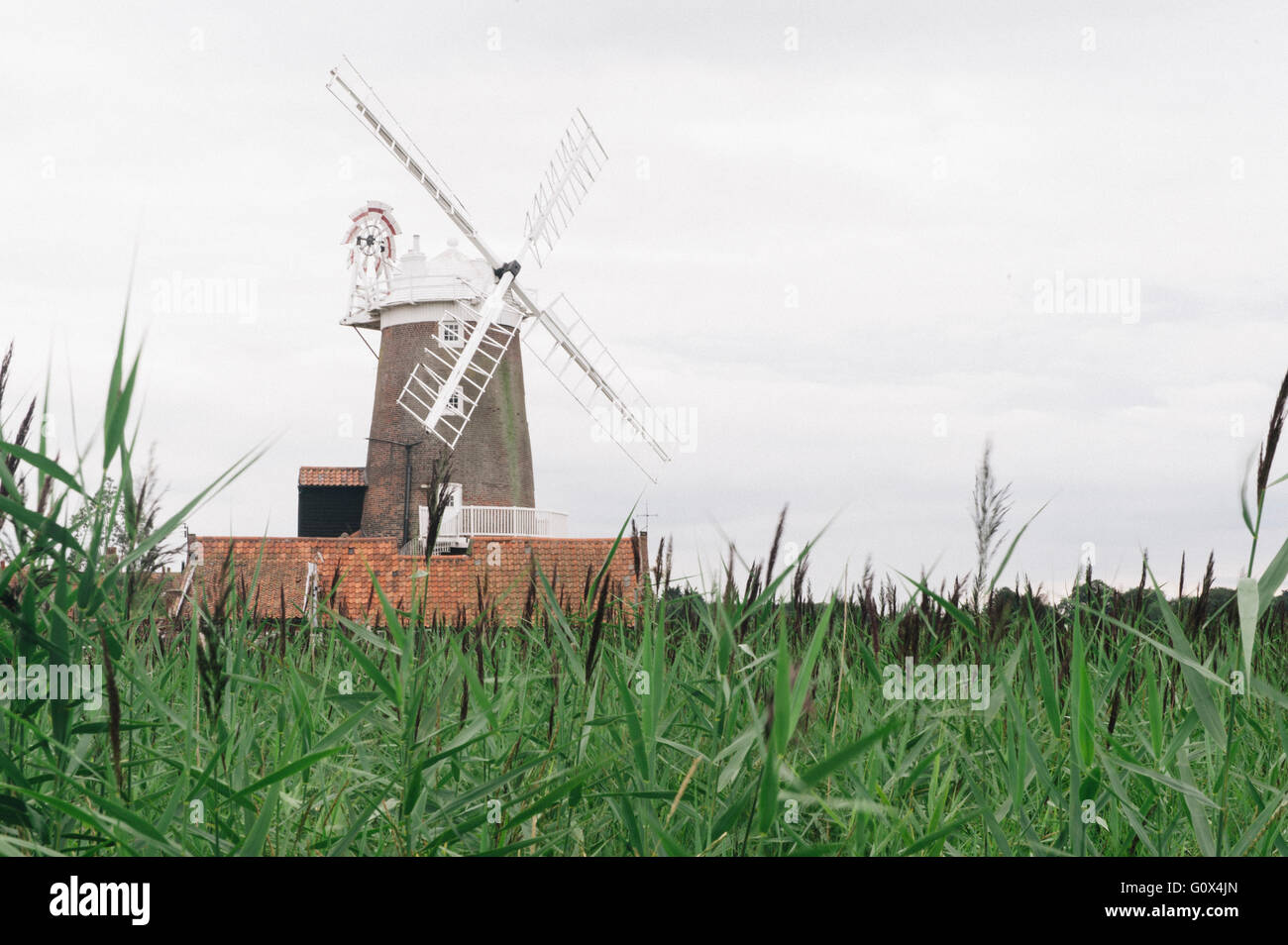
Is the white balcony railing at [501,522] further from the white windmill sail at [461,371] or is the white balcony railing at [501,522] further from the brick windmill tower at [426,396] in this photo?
the white windmill sail at [461,371]

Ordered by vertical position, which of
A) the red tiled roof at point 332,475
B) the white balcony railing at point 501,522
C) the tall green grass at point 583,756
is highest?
the red tiled roof at point 332,475

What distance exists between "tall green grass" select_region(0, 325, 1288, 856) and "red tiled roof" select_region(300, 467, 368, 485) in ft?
80.1

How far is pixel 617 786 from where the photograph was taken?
1749 millimetres

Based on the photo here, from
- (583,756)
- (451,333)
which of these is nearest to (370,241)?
(451,333)

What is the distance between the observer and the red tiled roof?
25.5 metres

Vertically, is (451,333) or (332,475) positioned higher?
(451,333)

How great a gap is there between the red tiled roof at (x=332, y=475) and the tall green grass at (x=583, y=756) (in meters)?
24.4

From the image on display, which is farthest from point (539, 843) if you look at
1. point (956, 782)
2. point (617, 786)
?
point (956, 782)

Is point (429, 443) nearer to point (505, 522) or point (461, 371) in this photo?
point (461, 371)

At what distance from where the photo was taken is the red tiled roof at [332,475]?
83.7 ft

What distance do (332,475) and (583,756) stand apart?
2523cm

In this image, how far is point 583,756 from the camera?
5.89 ft

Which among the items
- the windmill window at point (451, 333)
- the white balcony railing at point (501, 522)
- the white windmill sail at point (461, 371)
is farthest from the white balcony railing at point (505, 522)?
the windmill window at point (451, 333)
